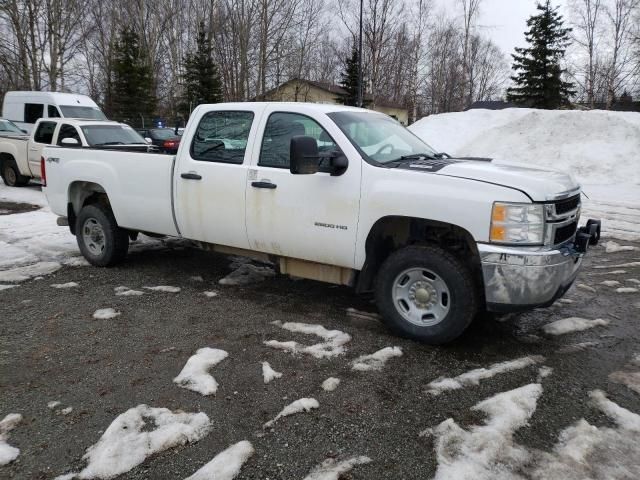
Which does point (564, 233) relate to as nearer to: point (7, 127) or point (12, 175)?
point (12, 175)

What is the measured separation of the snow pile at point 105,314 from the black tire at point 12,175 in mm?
10832

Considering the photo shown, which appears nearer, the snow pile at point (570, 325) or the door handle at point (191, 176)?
the snow pile at point (570, 325)

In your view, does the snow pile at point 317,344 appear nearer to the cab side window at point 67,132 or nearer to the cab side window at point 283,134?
the cab side window at point 283,134

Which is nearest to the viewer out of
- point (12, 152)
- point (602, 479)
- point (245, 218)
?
point (602, 479)

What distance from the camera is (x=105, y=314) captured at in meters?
4.94

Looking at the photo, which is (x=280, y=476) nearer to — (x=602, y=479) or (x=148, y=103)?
(x=602, y=479)

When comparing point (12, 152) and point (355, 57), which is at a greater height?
point (355, 57)

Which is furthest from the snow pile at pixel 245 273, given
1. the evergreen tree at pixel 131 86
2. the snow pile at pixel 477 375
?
the evergreen tree at pixel 131 86

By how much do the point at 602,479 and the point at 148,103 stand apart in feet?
133

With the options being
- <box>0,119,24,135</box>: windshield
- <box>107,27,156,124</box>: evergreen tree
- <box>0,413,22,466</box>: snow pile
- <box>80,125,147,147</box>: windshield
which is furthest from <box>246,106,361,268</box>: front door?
<box>107,27,156,124</box>: evergreen tree

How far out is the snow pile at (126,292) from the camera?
5.49 m

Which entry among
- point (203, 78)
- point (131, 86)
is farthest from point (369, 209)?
point (131, 86)

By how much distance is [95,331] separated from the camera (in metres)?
4.55

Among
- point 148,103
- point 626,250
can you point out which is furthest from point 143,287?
point 148,103
